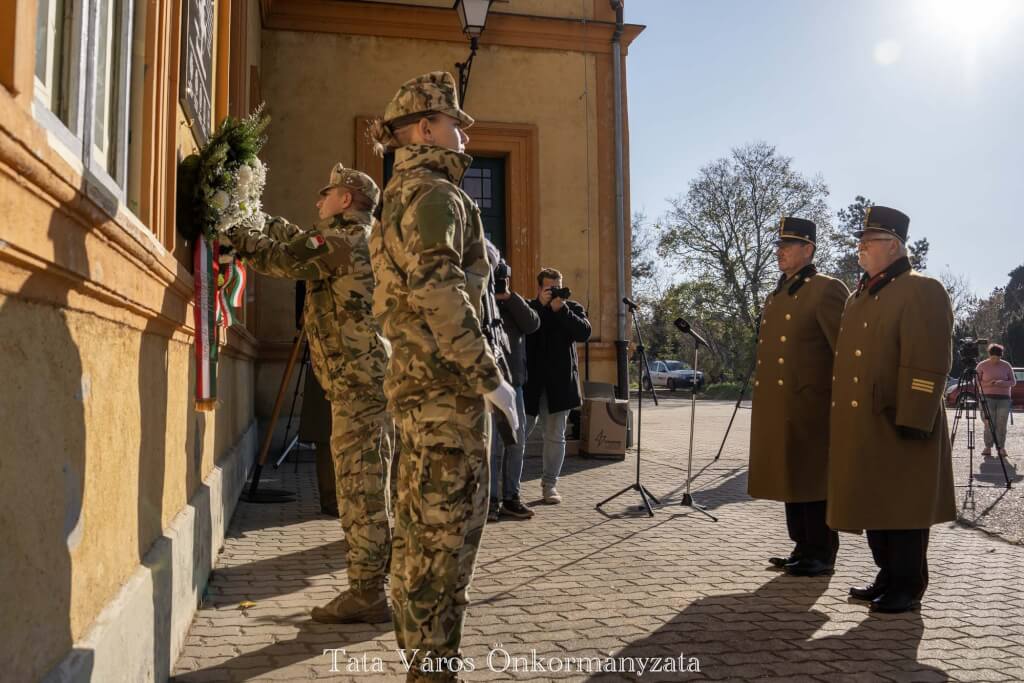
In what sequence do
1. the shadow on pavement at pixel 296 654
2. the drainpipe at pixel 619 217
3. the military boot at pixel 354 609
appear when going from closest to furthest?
the shadow on pavement at pixel 296 654 < the military boot at pixel 354 609 < the drainpipe at pixel 619 217

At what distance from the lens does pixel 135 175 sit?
12.0 feet

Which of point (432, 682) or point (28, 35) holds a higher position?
point (28, 35)

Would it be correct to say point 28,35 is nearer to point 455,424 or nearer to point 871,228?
point 455,424

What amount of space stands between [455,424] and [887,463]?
275 centimetres

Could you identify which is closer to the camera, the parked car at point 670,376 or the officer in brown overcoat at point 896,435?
the officer in brown overcoat at point 896,435

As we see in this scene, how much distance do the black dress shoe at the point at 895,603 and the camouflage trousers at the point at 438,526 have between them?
102 inches

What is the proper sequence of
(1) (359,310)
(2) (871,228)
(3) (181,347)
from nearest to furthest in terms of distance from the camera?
(3) (181,347)
(1) (359,310)
(2) (871,228)

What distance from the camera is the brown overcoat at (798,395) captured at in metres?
5.69

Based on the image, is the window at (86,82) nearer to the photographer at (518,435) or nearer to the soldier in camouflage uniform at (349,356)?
the soldier in camouflage uniform at (349,356)

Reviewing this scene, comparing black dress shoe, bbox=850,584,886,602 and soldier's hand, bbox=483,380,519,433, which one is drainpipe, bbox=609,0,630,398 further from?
soldier's hand, bbox=483,380,519,433

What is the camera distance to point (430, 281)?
318cm

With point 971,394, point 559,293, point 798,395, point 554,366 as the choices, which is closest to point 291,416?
point 554,366

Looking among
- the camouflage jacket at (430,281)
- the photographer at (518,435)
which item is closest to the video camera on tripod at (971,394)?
the photographer at (518,435)

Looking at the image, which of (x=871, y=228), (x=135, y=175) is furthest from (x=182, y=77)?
(x=871, y=228)
